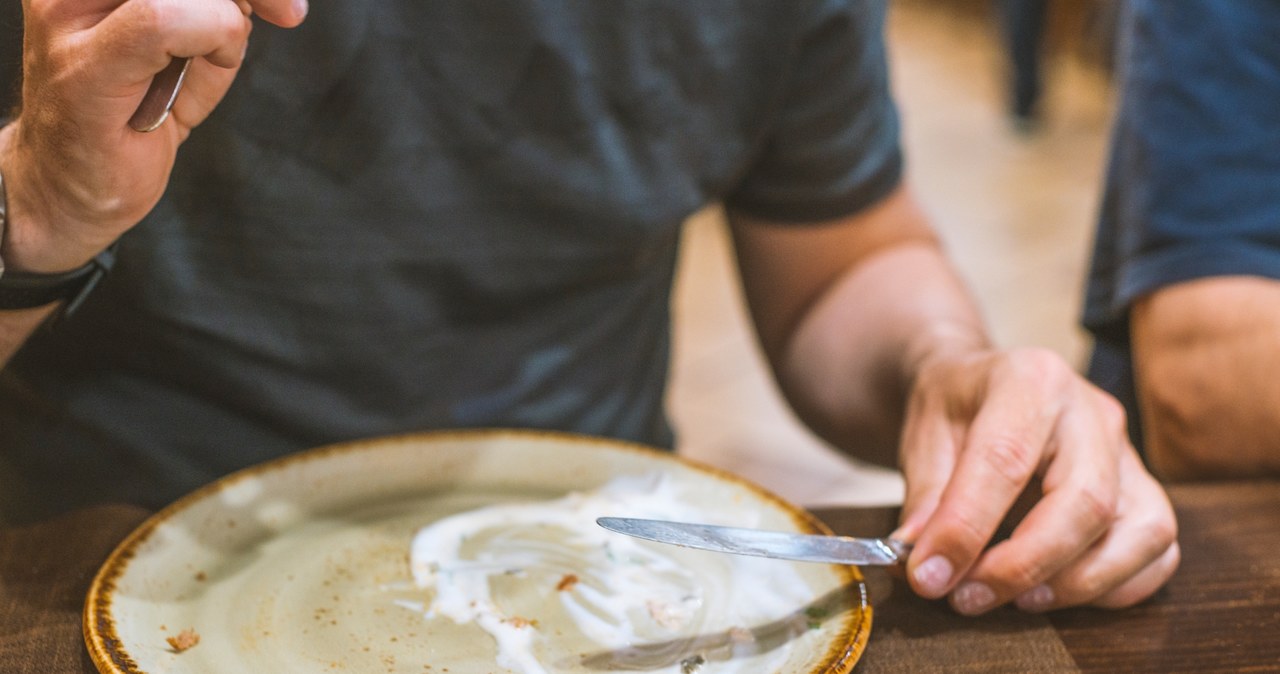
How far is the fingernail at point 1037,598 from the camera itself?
2.02 feet

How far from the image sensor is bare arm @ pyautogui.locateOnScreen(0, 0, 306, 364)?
501 mm

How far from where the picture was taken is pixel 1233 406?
3.15 feet

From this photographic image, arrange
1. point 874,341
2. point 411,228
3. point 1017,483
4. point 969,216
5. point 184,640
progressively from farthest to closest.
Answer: point 969,216 → point 874,341 → point 411,228 → point 1017,483 → point 184,640

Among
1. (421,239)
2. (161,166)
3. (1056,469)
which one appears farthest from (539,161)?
(1056,469)

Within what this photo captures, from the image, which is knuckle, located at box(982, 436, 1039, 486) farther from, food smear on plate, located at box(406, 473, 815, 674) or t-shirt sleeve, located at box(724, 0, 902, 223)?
t-shirt sleeve, located at box(724, 0, 902, 223)

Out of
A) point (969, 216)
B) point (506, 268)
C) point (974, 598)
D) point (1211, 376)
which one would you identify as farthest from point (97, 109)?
point (969, 216)

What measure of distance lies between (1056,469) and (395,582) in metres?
0.36

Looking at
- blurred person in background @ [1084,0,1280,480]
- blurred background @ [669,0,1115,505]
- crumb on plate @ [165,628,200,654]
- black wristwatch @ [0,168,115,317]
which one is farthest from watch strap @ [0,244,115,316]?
blurred person in background @ [1084,0,1280,480]

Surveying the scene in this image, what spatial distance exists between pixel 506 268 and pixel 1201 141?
2.09 ft

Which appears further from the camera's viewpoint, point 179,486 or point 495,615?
point 179,486

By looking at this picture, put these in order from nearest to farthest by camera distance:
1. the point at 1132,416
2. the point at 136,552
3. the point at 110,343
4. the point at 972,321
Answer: the point at 136,552 → the point at 110,343 → the point at 972,321 → the point at 1132,416

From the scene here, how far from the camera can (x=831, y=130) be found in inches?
38.4

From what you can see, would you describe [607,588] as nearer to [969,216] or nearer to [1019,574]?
[1019,574]

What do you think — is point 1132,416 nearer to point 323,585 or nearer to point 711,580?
point 711,580
